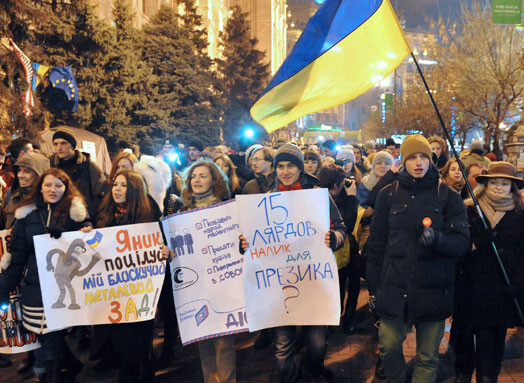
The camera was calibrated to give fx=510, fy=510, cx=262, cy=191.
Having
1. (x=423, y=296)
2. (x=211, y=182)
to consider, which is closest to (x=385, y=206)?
Answer: (x=423, y=296)

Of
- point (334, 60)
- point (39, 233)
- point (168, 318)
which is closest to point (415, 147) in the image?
point (334, 60)

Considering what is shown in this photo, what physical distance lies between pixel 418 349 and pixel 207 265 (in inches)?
72.7

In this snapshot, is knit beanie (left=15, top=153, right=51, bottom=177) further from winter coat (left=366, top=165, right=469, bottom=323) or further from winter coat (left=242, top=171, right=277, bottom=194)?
winter coat (left=366, top=165, right=469, bottom=323)

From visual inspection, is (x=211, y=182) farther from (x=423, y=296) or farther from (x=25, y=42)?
(x=25, y=42)

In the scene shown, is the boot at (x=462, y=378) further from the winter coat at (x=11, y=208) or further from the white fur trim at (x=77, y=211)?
the winter coat at (x=11, y=208)

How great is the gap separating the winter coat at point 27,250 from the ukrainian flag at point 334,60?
211cm

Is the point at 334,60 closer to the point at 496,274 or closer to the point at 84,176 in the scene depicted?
the point at 496,274

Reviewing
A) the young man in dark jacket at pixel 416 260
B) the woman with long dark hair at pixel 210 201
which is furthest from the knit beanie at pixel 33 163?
the young man in dark jacket at pixel 416 260

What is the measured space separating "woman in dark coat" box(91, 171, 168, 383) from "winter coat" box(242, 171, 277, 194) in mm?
1775

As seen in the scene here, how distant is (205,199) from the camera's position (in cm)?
473

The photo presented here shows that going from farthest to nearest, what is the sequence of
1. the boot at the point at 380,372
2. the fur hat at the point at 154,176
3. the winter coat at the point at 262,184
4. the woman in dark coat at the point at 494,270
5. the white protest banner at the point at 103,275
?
the winter coat at the point at 262,184, the fur hat at the point at 154,176, the boot at the point at 380,372, the white protest banner at the point at 103,275, the woman in dark coat at the point at 494,270

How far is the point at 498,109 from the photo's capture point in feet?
74.3

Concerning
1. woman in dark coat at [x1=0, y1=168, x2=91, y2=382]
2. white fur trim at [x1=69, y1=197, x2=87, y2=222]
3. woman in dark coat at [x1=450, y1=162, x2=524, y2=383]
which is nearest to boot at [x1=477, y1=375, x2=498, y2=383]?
woman in dark coat at [x1=450, y1=162, x2=524, y2=383]

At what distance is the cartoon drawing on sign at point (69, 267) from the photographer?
4.38 m
